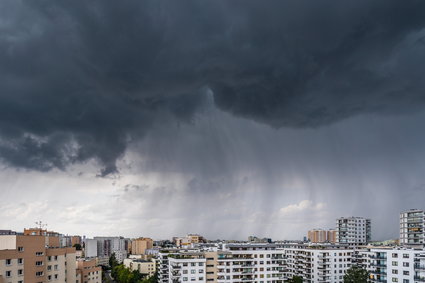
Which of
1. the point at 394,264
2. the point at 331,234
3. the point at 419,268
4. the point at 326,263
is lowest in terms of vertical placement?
the point at 331,234

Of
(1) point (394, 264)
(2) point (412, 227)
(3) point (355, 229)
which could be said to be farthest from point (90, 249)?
(1) point (394, 264)

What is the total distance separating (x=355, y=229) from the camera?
126 metres

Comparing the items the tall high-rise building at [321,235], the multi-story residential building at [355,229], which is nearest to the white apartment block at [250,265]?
the multi-story residential building at [355,229]

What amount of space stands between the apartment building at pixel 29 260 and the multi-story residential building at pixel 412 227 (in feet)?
259

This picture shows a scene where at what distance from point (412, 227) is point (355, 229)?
1379 inches

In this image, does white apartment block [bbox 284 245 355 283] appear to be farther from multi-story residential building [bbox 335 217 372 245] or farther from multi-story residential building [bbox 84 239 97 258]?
multi-story residential building [bbox 84 239 97 258]

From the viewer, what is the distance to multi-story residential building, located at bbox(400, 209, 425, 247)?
89.9 meters

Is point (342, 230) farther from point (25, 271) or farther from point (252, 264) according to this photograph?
point (25, 271)

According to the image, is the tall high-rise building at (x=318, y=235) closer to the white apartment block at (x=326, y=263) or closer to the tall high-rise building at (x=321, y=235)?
the tall high-rise building at (x=321, y=235)

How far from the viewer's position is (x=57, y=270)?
53406mm

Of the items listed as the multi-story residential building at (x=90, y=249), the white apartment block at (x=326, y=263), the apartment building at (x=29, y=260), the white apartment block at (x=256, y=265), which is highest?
the apartment building at (x=29, y=260)

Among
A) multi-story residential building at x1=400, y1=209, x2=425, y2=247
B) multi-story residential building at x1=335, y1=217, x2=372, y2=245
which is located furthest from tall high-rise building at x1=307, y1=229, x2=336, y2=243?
multi-story residential building at x1=400, y1=209, x2=425, y2=247

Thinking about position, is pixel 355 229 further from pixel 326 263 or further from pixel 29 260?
pixel 29 260

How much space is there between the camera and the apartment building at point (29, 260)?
43594 mm
